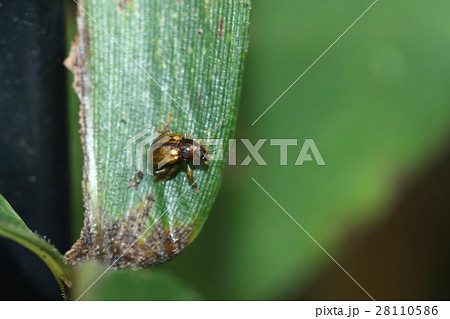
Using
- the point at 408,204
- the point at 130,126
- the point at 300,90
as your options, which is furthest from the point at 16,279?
the point at 408,204

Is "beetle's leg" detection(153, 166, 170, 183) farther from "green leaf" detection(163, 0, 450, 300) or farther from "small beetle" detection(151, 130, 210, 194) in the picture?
"green leaf" detection(163, 0, 450, 300)

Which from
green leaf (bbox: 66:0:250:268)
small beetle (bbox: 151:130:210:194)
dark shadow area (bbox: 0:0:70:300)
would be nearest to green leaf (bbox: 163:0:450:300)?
small beetle (bbox: 151:130:210:194)

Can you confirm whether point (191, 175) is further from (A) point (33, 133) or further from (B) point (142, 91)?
(A) point (33, 133)

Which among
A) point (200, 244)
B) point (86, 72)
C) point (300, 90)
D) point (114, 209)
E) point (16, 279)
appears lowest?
point (200, 244)

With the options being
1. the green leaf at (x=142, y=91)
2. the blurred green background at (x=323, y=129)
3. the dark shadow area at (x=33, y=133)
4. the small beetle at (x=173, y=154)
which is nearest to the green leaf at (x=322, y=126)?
the blurred green background at (x=323, y=129)

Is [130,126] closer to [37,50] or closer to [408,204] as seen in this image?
[37,50]

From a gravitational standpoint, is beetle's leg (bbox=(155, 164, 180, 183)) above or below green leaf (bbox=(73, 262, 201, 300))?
above

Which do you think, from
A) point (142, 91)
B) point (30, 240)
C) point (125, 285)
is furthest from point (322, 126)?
point (30, 240)
